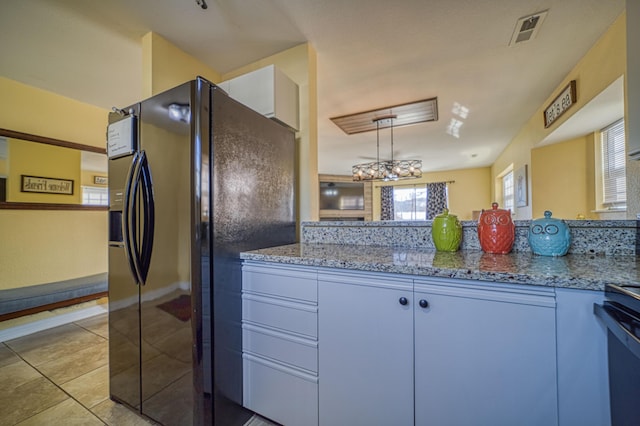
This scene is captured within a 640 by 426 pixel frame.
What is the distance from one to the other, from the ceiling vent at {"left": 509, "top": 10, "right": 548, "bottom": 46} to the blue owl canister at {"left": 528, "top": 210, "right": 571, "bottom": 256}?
4.89 feet

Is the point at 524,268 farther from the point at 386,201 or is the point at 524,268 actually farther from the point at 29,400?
the point at 386,201

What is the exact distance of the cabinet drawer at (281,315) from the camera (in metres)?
1.15

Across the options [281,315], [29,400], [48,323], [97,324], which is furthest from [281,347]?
[48,323]

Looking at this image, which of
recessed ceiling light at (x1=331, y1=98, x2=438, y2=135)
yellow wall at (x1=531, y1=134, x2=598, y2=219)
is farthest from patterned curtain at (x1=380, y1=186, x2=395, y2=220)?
yellow wall at (x1=531, y1=134, x2=598, y2=219)

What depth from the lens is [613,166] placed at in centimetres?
261

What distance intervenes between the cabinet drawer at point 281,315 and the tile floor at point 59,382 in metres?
0.56

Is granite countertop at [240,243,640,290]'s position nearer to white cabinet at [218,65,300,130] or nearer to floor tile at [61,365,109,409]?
white cabinet at [218,65,300,130]

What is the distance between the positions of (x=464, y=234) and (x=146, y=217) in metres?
1.66

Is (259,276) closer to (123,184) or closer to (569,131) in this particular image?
(123,184)

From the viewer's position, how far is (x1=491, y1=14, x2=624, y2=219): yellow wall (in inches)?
69.7

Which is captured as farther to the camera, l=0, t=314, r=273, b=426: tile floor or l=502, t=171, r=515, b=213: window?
l=502, t=171, r=515, b=213: window

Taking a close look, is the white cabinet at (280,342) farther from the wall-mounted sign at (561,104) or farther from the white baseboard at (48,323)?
the wall-mounted sign at (561,104)

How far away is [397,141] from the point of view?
15.4 feet

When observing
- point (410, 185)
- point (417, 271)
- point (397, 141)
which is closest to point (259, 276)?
point (417, 271)
